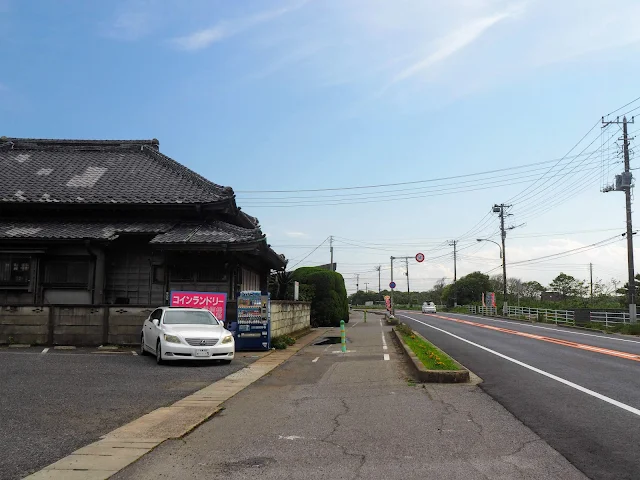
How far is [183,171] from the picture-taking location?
23109 mm

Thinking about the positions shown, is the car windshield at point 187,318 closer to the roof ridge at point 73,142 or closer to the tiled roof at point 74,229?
the tiled roof at point 74,229

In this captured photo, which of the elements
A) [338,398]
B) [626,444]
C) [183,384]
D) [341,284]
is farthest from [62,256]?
[341,284]

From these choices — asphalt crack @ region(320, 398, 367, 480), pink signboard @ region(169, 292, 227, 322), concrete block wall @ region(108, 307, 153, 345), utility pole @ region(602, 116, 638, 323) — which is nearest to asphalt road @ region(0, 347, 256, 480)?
concrete block wall @ region(108, 307, 153, 345)

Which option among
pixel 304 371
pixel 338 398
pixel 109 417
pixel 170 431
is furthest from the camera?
pixel 304 371

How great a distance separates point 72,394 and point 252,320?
805cm

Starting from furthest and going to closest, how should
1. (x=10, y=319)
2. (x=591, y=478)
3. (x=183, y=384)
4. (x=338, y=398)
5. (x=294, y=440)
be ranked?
1. (x=10, y=319)
2. (x=183, y=384)
3. (x=338, y=398)
4. (x=294, y=440)
5. (x=591, y=478)

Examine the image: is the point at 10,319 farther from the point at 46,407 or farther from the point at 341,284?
the point at 341,284

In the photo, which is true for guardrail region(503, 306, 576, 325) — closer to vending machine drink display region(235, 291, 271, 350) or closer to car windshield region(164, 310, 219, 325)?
vending machine drink display region(235, 291, 271, 350)

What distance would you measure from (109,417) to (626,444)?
6573 mm

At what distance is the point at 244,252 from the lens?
1898cm

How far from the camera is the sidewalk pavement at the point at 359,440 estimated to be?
5.21m

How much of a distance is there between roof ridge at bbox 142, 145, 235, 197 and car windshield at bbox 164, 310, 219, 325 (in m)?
6.70

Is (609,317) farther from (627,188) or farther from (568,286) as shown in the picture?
(568,286)

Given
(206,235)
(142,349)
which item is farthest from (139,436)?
(206,235)
